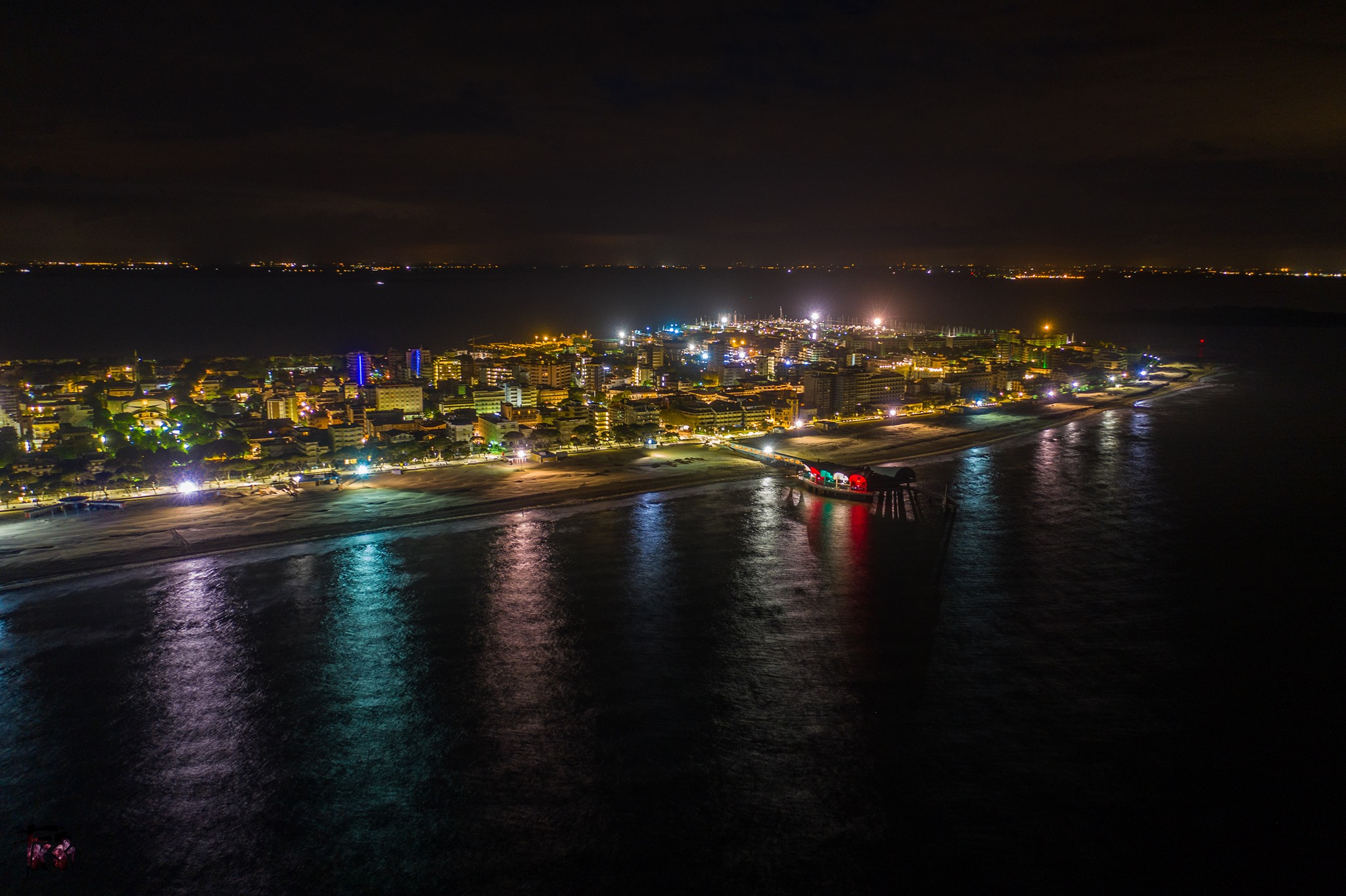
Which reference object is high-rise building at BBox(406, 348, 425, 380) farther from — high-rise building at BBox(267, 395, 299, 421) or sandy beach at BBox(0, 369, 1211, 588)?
sandy beach at BBox(0, 369, 1211, 588)

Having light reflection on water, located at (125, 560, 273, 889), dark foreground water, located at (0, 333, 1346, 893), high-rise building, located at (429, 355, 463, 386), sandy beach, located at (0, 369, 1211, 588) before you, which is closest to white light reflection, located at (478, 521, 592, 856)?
dark foreground water, located at (0, 333, 1346, 893)

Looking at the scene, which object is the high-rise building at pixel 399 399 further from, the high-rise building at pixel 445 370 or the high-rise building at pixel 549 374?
the high-rise building at pixel 445 370

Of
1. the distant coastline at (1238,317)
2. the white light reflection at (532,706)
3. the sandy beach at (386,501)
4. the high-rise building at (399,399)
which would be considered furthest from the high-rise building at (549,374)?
the distant coastline at (1238,317)

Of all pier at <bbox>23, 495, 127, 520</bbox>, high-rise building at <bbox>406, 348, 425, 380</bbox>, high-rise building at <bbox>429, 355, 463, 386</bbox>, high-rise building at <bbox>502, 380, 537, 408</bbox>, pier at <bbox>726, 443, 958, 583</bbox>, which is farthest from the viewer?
high-rise building at <bbox>406, 348, 425, 380</bbox>

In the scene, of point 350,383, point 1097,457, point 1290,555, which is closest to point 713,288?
point 350,383

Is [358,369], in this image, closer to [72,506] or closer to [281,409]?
[281,409]

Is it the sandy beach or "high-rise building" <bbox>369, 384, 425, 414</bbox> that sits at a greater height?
"high-rise building" <bbox>369, 384, 425, 414</bbox>
